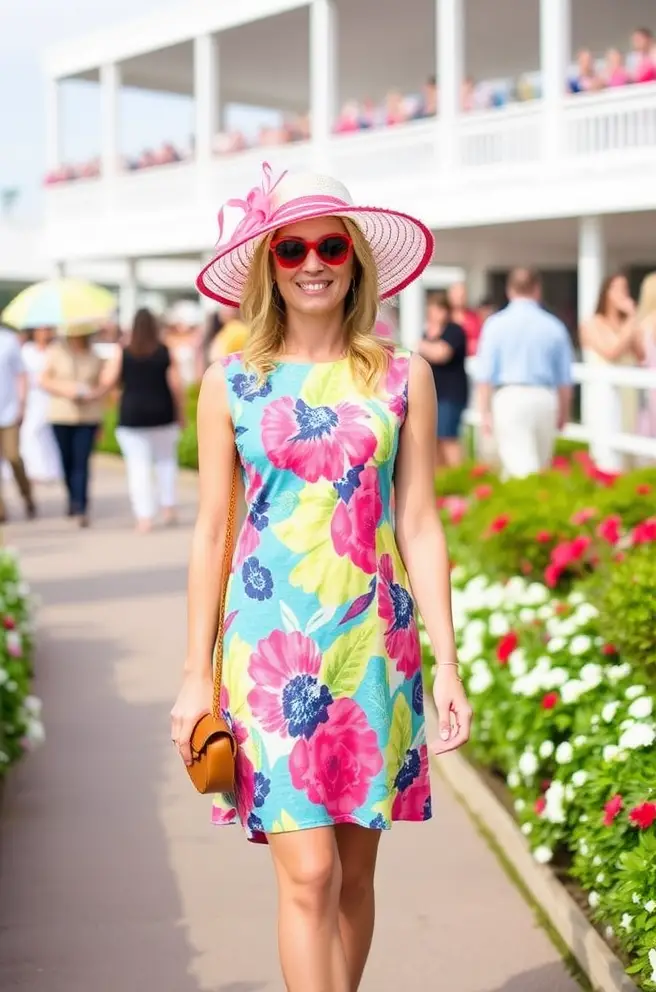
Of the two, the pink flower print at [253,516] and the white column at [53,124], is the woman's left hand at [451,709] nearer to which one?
the pink flower print at [253,516]

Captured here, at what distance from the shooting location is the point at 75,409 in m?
14.2

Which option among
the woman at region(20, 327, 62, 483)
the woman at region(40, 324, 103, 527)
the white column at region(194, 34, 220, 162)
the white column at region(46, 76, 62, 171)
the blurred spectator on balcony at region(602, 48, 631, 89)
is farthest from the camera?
the white column at region(46, 76, 62, 171)

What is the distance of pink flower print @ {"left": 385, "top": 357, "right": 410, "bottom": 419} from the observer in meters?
3.44

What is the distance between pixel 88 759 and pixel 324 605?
3616 mm

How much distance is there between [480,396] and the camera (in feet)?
37.5

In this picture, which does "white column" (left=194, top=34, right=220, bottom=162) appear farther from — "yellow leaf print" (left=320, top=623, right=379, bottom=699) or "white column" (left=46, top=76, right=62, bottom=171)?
"yellow leaf print" (left=320, top=623, right=379, bottom=699)

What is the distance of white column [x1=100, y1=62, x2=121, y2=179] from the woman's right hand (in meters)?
26.0

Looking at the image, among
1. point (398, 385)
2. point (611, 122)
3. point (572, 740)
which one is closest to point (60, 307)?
point (611, 122)

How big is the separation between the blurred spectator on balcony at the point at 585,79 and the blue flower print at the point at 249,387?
16542mm

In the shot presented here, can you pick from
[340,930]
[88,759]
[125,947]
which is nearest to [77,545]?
[88,759]

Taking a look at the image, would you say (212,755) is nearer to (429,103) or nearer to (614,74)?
(614,74)

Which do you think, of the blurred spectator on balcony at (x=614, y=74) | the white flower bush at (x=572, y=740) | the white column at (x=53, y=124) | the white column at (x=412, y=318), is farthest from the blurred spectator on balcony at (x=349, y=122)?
the white flower bush at (x=572, y=740)

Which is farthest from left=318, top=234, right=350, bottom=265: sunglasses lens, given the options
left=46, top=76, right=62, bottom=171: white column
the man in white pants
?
left=46, top=76, right=62, bottom=171: white column

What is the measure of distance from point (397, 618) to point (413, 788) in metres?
0.36
